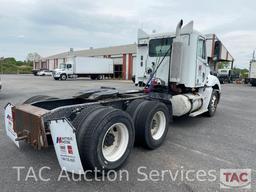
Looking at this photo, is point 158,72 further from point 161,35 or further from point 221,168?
point 221,168

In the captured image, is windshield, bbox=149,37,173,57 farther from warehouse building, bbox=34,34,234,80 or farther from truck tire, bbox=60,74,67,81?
truck tire, bbox=60,74,67,81

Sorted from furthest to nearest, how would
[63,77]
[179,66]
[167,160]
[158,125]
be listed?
1. [63,77]
2. [179,66]
3. [158,125]
4. [167,160]

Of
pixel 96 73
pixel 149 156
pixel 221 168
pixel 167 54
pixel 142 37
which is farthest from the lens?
pixel 96 73

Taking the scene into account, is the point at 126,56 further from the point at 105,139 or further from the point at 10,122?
the point at 105,139

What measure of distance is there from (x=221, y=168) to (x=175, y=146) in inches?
45.9

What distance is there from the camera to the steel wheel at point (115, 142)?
3.66 meters

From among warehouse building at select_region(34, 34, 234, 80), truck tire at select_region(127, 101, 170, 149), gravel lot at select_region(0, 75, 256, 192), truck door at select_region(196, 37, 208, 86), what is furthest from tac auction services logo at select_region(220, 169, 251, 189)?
warehouse building at select_region(34, 34, 234, 80)

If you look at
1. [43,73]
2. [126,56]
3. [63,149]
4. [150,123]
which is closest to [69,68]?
[126,56]

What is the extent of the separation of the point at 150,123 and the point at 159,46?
299 centimetres

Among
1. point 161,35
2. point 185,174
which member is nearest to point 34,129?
point 185,174

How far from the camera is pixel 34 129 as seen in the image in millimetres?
3467

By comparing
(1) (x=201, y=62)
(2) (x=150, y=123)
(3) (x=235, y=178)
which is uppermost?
(1) (x=201, y=62)

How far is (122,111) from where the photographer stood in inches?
147

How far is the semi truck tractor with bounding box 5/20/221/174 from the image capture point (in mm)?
3207
